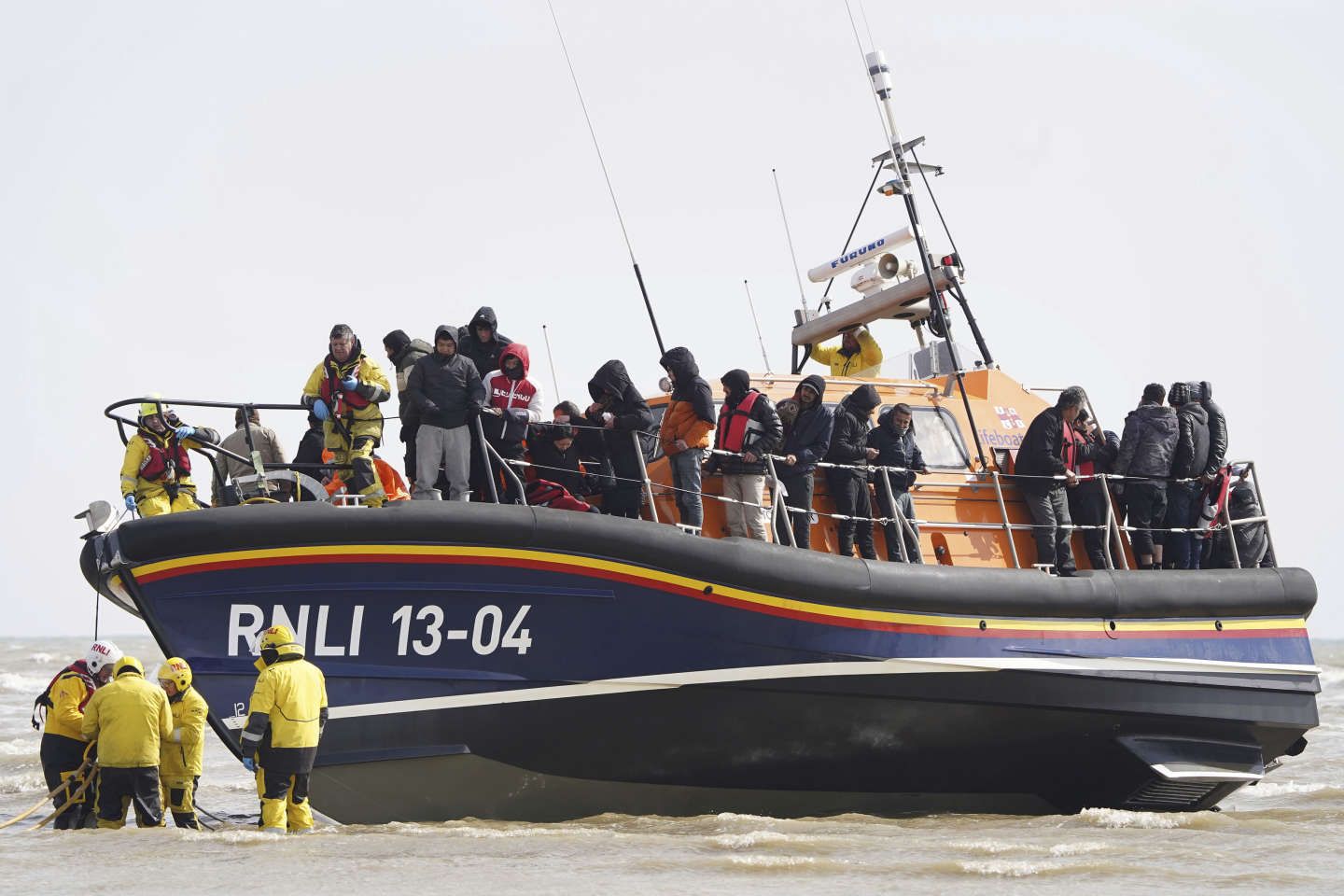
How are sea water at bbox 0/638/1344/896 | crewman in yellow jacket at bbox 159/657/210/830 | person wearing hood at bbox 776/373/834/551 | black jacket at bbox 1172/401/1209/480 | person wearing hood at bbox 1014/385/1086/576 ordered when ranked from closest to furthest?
1. sea water at bbox 0/638/1344/896
2. crewman in yellow jacket at bbox 159/657/210/830
3. person wearing hood at bbox 776/373/834/551
4. person wearing hood at bbox 1014/385/1086/576
5. black jacket at bbox 1172/401/1209/480

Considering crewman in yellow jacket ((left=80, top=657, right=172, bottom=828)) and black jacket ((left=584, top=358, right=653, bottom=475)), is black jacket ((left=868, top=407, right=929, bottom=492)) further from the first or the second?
crewman in yellow jacket ((left=80, top=657, right=172, bottom=828))

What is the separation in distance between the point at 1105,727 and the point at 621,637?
10.6 feet

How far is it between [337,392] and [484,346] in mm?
937

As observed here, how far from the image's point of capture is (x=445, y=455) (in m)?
8.23

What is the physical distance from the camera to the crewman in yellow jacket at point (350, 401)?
322 inches

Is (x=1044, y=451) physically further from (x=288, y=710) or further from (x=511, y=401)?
(x=288, y=710)

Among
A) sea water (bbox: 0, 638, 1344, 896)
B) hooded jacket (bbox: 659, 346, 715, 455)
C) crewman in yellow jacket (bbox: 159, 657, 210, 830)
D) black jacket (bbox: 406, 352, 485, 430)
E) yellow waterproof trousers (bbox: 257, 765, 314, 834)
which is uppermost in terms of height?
black jacket (bbox: 406, 352, 485, 430)

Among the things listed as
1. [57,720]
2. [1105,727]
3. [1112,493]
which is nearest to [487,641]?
[57,720]

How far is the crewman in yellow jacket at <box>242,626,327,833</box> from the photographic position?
24.4 ft

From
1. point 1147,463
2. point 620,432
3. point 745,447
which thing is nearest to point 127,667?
point 620,432

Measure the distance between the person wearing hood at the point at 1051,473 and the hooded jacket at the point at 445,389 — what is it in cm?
355

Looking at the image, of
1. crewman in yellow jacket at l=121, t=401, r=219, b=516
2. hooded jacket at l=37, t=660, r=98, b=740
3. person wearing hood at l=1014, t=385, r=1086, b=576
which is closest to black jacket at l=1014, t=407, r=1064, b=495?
person wearing hood at l=1014, t=385, r=1086, b=576

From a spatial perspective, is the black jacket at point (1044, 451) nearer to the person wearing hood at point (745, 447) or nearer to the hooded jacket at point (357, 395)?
the person wearing hood at point (745, 447)

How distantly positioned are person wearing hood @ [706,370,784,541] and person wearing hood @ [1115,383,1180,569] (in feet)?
8.80
